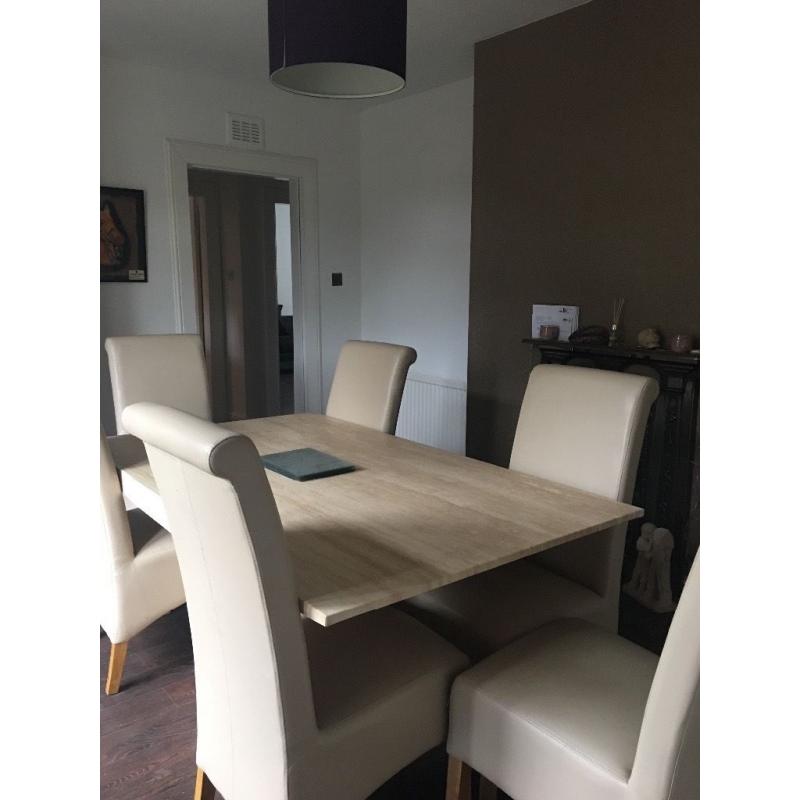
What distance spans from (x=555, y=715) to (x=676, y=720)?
269mm

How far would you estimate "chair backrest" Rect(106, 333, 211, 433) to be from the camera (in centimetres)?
275

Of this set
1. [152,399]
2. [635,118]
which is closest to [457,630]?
[152,399]

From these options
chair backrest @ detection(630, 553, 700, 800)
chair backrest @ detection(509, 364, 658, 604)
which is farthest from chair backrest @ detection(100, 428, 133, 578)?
chair backrest @ detection(630, 553, 700, 800)

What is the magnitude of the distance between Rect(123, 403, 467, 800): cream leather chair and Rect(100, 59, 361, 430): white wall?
2689 mm

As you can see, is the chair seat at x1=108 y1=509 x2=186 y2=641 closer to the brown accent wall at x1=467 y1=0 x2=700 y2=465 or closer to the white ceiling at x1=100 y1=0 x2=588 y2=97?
the brown accent wall at x1=467 y1=0 x2=700 y2=465

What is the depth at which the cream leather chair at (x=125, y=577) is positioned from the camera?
1.92 m

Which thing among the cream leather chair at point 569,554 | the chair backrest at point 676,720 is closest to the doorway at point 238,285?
the cream leather chair at point 569,554

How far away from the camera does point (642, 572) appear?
2.76m

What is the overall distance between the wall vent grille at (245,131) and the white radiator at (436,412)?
1776 mm
